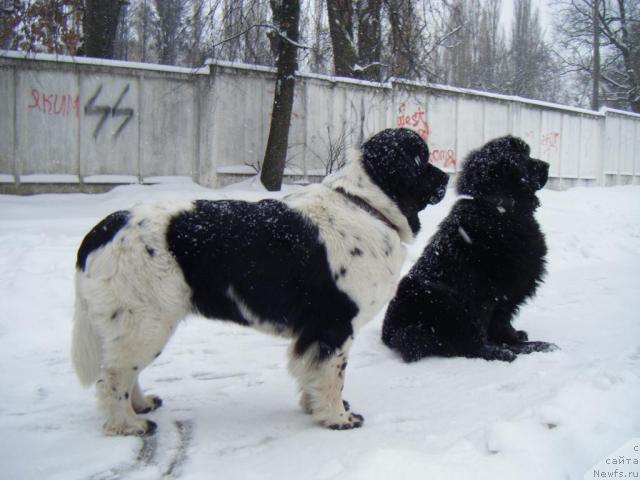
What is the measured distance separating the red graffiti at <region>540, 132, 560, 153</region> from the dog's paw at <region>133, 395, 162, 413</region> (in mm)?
16075

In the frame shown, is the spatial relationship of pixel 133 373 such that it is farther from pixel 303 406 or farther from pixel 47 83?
pixel 47 83

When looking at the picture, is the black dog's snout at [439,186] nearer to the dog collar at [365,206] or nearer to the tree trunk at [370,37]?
the dog collar at [365,206]

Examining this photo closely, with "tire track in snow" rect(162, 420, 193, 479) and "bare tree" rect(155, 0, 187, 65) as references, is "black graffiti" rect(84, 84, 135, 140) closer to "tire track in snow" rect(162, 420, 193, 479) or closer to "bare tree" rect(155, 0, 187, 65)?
"tire track in snow" rect(162, 420, 193, 479)

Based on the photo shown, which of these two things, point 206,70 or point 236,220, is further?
point 206,70

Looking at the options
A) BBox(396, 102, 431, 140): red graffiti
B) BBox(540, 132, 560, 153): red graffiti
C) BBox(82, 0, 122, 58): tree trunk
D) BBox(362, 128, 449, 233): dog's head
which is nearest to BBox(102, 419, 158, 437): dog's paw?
BBox(362, 128, 449, 233): dog's head

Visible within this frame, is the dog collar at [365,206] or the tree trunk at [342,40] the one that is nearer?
the dog collar at [365,206]

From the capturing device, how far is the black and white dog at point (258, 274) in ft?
8.94

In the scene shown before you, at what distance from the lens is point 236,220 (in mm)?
2885

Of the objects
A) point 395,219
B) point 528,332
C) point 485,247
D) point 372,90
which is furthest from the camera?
point 372,90

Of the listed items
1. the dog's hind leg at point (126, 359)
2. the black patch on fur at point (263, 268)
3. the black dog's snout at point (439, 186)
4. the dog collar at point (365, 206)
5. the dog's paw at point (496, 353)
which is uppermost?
the black dog's snout at point (439, 186)

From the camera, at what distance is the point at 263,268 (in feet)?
9.39

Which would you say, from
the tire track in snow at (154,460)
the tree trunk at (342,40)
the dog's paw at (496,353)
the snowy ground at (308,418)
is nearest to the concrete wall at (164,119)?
the tree trunk at (342,40)

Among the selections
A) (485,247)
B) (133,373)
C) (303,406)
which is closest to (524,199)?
(485,247)

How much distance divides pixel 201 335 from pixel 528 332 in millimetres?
2907
